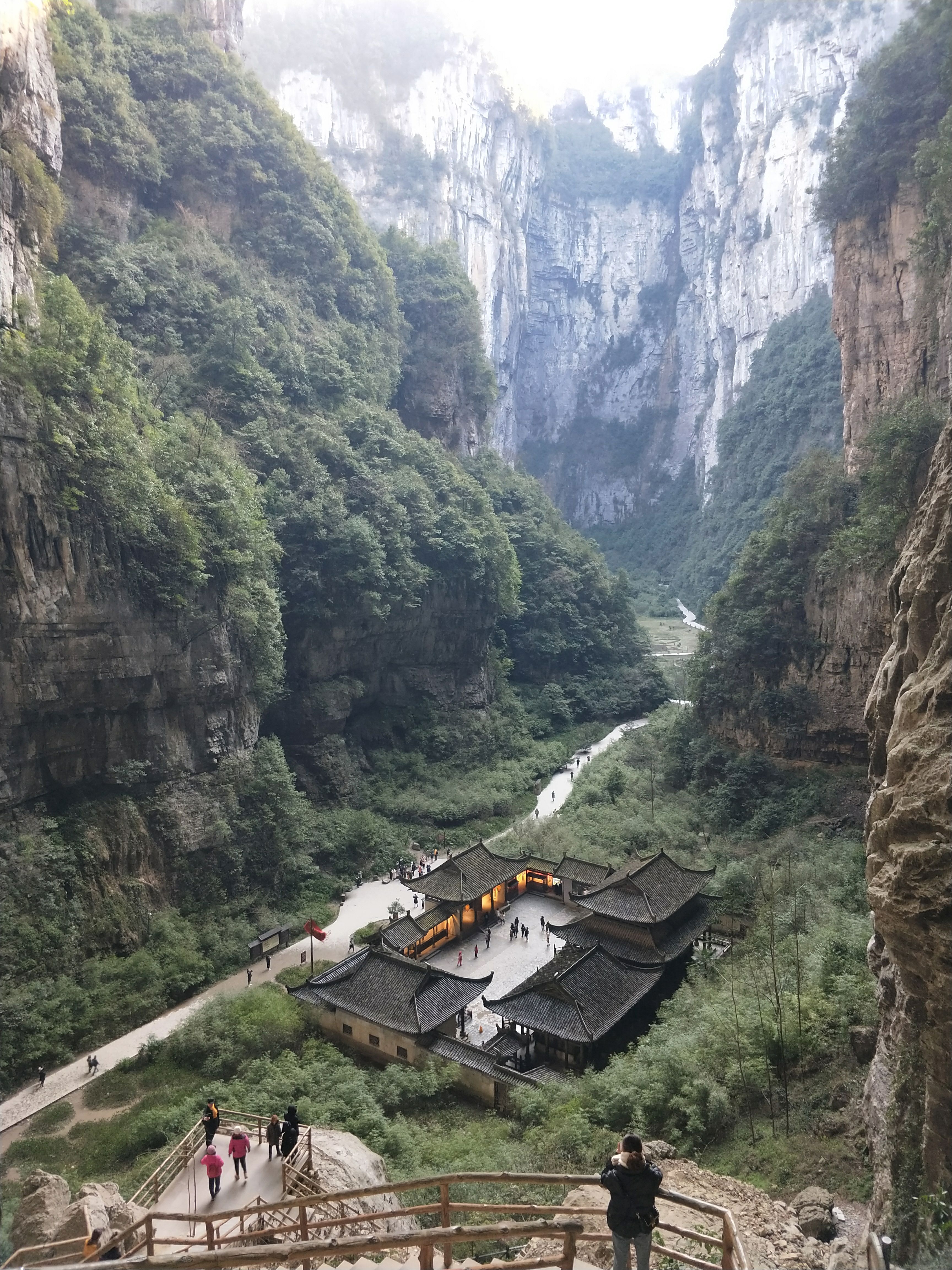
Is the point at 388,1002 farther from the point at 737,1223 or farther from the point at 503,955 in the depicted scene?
the point at 737,1223

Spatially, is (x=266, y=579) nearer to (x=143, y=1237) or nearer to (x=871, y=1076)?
(x=143, y=1237)

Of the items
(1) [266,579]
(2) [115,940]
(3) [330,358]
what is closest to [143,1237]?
(2) [115,940]

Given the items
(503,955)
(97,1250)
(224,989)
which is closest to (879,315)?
(503,955)

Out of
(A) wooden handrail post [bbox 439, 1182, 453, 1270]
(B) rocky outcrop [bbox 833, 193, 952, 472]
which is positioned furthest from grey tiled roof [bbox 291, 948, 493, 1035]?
(B) rocky outcrop [bbox 833, 193, 952, 472]

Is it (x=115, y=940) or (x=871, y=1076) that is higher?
(x=871, y=1076)

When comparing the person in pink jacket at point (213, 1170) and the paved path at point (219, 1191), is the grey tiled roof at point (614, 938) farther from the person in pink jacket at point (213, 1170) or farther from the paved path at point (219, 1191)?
the person in pink jacket at point (213, 1170)

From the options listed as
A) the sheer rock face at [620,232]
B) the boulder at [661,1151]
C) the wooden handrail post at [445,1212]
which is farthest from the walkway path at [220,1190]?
the sheer rock face at [620,232]
